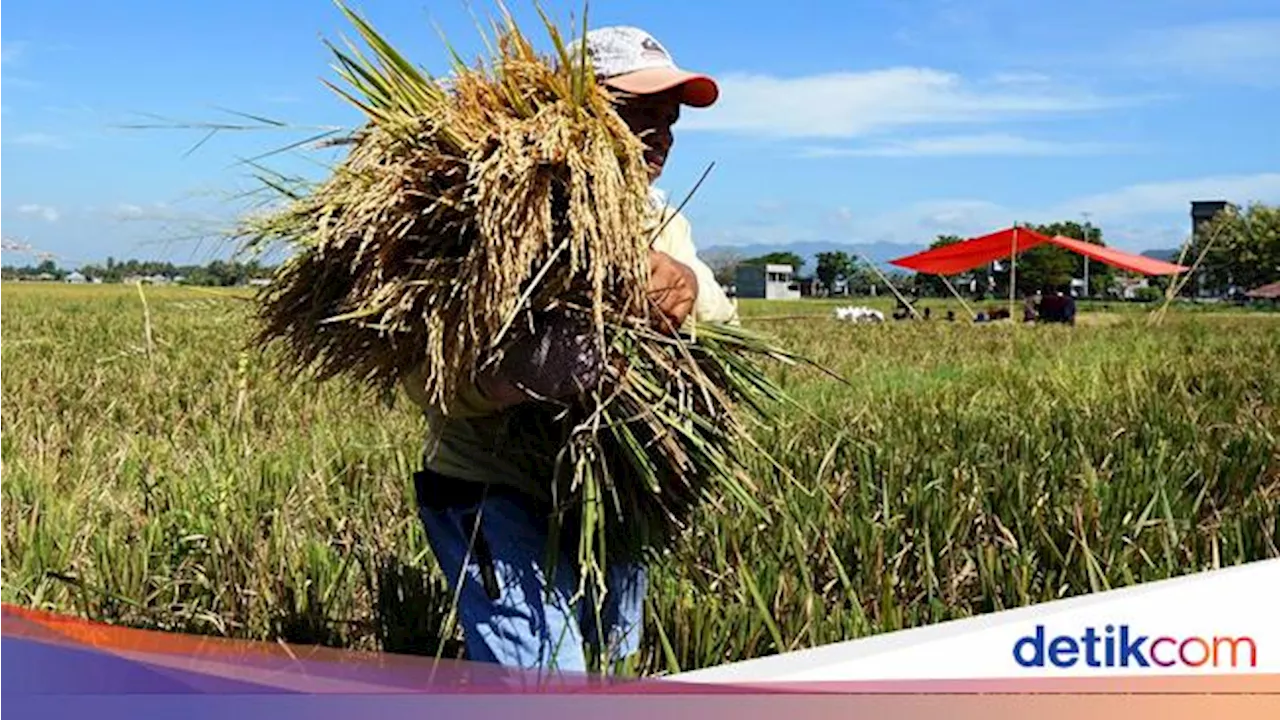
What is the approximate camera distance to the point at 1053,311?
20.4 metres

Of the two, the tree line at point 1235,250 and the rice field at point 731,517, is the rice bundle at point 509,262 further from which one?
the tree line at point 1235,250

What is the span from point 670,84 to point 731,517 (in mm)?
1382

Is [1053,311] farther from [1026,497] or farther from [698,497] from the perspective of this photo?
[698,497]

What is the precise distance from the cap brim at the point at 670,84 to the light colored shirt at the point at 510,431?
18 centimetres

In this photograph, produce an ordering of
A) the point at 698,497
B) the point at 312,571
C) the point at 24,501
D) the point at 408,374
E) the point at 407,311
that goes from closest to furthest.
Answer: the point at 407,311 → the point at 408,374 → the point at 698,497 → the point at 312,571 → the point at 24,501

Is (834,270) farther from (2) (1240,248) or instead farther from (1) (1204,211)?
(1) (1204,211)

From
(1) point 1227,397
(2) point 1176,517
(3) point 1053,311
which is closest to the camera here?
(2) point 1176,517

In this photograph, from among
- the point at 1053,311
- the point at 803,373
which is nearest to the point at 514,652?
the point at 803,373

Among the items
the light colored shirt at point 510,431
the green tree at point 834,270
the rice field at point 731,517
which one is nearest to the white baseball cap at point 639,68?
Result: the light colored shirt at point 510,431

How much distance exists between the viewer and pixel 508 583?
6.35 feet

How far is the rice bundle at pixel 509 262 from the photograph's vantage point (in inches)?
66.3

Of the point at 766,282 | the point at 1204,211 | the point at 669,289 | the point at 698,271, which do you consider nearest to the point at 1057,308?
the point at 1204,211

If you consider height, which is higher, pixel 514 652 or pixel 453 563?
pixel 453 563

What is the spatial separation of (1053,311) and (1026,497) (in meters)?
18.1
